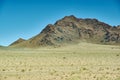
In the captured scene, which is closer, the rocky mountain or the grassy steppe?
the grassy steppe

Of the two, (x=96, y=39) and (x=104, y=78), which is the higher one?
(x=96, y=39)

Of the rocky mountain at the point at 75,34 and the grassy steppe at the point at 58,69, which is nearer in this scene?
the grassy steppe at the point at 58,69

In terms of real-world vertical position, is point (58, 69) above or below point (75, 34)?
below

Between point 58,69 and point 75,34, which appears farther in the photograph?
point 75,34

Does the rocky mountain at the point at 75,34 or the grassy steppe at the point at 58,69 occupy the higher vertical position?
the rocky mountain at the point at 75,34

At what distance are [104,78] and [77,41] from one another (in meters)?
148

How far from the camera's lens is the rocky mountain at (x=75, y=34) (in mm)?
164625

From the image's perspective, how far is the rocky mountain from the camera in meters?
165

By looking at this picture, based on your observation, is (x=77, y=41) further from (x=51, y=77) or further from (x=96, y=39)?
(x=51, y=77)

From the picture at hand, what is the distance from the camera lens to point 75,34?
179125mm

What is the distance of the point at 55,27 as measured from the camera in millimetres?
176500

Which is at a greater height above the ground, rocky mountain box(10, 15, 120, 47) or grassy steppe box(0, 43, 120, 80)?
rocky mountain box(10, 15, 120, 47)

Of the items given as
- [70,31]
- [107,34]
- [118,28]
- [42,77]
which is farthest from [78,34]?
[42,77]

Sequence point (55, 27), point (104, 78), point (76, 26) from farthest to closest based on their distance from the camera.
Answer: point (76, 26) → point (55, 27) → point (104, 78)
